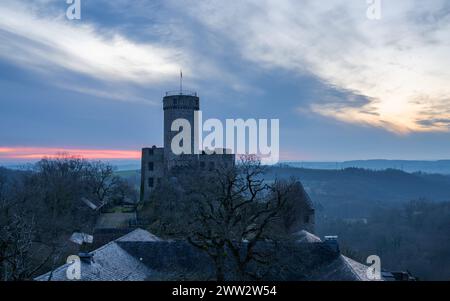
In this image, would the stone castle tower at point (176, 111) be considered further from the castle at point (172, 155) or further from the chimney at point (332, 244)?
the chimney at point (332, 244)

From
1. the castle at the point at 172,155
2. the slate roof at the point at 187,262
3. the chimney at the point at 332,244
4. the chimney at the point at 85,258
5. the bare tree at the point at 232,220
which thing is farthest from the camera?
the castle at the point at 172,155

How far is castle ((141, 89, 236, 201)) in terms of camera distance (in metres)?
60.4

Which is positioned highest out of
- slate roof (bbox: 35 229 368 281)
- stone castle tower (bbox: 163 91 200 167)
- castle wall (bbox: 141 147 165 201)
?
stone castle tower (bbox: 163 91 200 167)

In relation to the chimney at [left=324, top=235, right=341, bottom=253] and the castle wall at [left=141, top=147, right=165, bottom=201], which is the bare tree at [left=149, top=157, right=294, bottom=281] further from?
the castle wall at [left=141, top=147, right=165, bottom=201]

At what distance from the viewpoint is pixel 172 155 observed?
201 feet

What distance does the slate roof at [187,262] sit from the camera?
82.1 ft

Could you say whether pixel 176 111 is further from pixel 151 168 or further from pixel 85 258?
pixel 85 258

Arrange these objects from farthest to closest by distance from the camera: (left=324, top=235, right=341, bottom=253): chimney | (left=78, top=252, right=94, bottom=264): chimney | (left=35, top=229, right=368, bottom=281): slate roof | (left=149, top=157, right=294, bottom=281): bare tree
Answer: (left=324, top=235, right=341, bottom=253): chimney < (left=35, top=229, right=368, bottom=281): slate roof < (left=149, top=157, right=294, bottom=281): bare tree < (left=78, top=252, right=94, bottom=264): chimney

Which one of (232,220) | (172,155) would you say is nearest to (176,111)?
(172,155)

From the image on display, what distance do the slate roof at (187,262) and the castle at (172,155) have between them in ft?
103

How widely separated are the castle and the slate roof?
31251 mm

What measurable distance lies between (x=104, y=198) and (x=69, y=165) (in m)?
10.9

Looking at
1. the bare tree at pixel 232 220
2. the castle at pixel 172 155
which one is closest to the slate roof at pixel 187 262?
the bare tree at pixel 232 220

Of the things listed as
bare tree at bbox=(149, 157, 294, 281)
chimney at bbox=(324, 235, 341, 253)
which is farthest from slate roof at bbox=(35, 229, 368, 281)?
bare tree at bbox=(149, 157, 294, 281)
